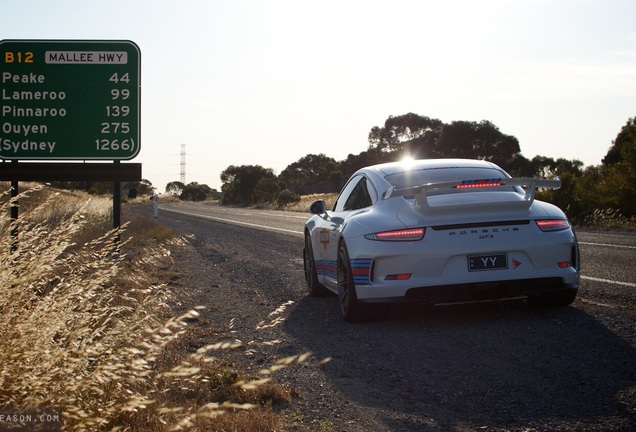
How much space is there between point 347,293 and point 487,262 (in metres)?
1.34

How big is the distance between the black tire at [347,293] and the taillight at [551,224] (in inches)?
65.0

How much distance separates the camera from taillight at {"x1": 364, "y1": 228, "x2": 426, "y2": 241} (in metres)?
6.82

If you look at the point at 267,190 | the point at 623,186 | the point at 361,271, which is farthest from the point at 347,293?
the point at 267,190

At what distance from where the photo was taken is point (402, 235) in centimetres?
686

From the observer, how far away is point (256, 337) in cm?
709

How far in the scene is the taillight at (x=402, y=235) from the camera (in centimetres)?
682

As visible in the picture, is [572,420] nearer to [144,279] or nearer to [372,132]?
[144,279]

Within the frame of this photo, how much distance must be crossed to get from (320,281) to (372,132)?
72.0m

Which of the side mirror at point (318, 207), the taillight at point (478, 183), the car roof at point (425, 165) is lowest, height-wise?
the side mirror at point (318, 207)

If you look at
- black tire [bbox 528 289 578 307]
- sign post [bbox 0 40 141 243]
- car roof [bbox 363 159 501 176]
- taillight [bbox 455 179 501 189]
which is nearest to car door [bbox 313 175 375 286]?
car roof [bbox 363 159 501 176]

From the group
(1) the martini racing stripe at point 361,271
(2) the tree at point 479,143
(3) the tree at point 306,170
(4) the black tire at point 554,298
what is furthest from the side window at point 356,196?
(3) the tree at point 306,170

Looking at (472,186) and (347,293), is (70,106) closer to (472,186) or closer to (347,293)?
(347,293)

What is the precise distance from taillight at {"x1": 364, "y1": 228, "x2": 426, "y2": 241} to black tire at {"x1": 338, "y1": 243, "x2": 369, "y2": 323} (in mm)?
479

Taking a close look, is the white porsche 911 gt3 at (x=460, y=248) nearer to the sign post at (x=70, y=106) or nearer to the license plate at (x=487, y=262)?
the license plate at (x=487, y=262)
